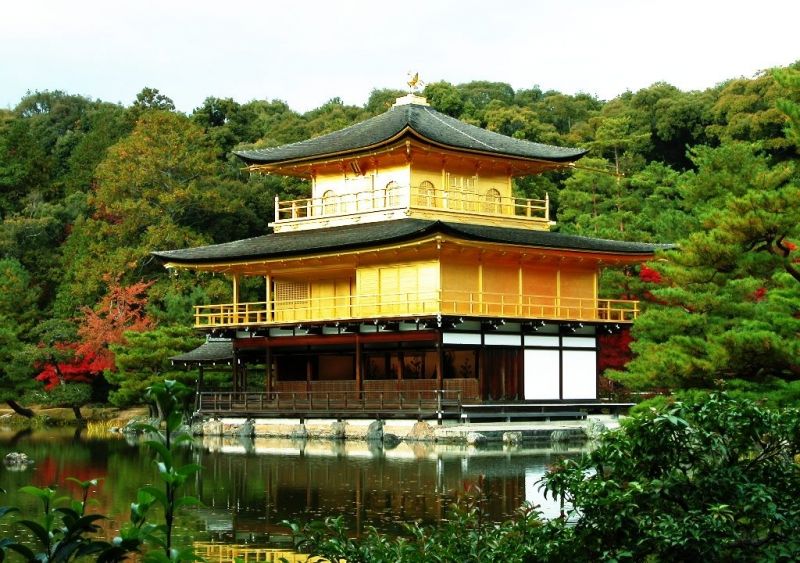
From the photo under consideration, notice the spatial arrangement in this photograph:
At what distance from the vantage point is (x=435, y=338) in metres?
35.2

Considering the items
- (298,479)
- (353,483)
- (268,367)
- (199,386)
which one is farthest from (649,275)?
(353,483)

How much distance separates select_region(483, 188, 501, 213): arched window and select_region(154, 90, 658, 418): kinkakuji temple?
0.19ft

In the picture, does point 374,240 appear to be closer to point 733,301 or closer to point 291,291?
point 291,291

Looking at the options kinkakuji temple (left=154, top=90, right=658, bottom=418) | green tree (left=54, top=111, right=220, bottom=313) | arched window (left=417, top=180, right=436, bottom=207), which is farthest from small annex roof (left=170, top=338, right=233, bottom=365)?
green tree (left=54, top=111, right=220, bottom=313)

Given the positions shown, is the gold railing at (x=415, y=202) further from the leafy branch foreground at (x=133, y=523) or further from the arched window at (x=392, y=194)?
the leafy branch foreground at (x=133, y=523)

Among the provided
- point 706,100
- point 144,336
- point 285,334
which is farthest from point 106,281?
point 706,100

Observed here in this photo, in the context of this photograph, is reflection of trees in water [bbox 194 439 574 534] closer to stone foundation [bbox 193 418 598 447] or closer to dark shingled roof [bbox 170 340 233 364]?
stone foundation [bbox 193 418 598 447]

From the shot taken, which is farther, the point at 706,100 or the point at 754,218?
the point at 706,100

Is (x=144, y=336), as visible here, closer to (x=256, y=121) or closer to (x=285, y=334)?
(x=285, y=334)

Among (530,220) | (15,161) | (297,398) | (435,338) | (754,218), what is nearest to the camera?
(754,218)

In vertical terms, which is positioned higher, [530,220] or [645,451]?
[530,220]

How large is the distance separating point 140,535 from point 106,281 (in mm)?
50518

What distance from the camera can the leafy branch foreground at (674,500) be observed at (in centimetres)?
855

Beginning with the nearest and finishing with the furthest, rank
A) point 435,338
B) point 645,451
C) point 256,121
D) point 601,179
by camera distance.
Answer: point 645,451 < point 435,338 < point 601,179 < point 256,121
